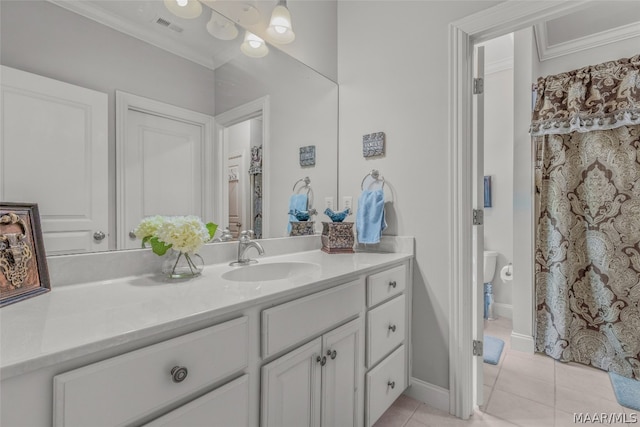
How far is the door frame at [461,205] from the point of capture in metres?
1.52

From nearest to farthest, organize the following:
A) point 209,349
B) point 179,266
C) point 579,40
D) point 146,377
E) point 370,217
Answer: point 146,377
point 209,349
point 179,266
point 370,217
point 579,40

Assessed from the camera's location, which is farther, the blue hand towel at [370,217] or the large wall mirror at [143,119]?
the blue hand towel at [370,217]

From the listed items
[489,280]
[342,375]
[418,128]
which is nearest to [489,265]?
[489,280]

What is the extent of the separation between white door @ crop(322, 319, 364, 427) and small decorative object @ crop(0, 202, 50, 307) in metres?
0.87

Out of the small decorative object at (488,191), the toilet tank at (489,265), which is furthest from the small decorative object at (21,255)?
the small decorative object at (488,191)

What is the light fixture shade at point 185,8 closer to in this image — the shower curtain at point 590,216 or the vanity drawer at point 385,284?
the vanity drawer at point 385,284

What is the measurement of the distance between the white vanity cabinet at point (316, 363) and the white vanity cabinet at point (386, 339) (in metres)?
0.07

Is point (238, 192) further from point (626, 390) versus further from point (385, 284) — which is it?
point (626, 390)

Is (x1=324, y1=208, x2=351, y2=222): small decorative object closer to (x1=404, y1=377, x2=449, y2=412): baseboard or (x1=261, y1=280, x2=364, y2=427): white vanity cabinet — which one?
(x1=261, y1=280, x2=364, y2=427): white vanity cabinet

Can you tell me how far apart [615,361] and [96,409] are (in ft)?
9.27

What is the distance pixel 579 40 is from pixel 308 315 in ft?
9.95

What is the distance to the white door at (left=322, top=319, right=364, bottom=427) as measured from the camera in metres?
1.12

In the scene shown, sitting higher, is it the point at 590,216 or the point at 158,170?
the point at 158,170

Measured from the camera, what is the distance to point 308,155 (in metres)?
1.90
